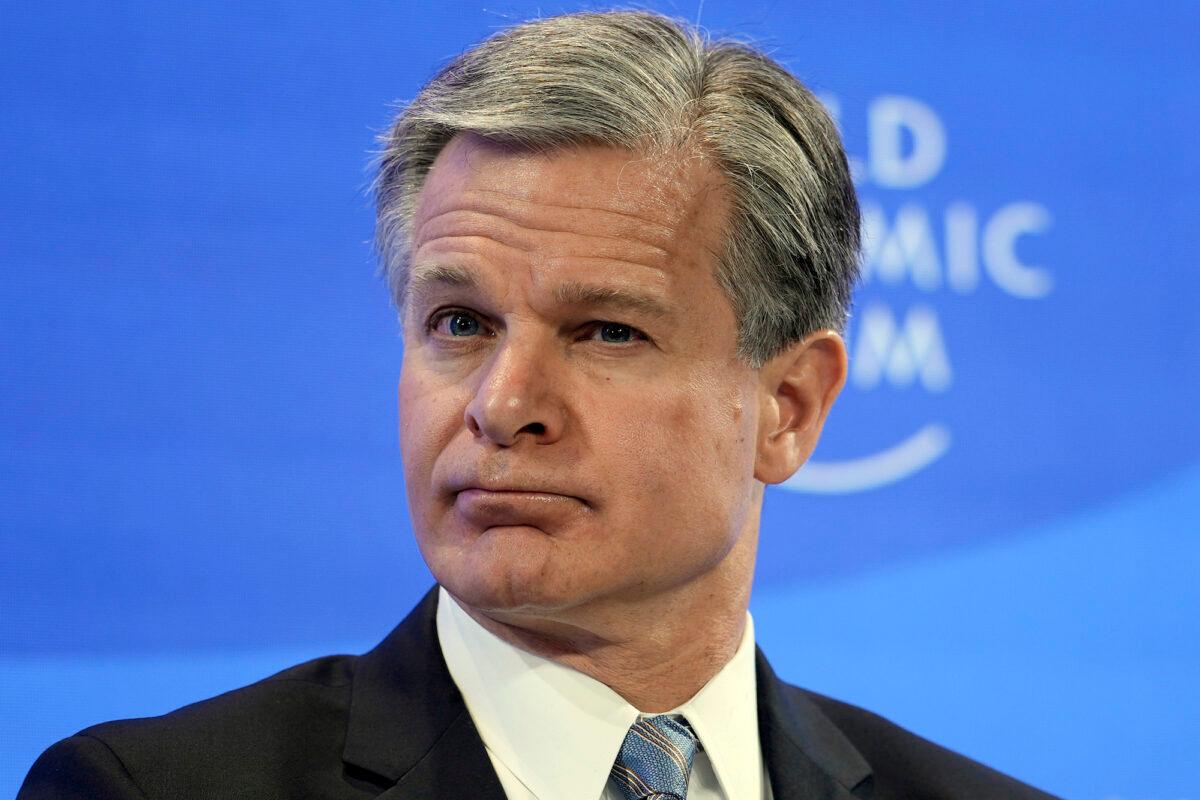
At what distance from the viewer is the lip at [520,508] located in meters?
2.13

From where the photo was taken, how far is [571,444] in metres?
2.15

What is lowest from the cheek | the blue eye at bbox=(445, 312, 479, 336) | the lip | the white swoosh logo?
the lip

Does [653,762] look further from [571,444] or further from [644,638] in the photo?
[571,444]

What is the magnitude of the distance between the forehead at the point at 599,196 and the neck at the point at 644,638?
1.71 ft

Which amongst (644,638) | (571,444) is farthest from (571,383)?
(644,638)

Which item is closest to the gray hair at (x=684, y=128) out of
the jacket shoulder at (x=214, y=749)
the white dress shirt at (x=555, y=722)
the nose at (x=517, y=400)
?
the nose at (x=517, y=400)

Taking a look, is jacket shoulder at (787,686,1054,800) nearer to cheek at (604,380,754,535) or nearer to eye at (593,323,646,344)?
cheek at (604,380,754,535)

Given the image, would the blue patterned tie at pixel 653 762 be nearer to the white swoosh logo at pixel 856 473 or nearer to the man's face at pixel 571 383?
the man's face at pixel 571 383

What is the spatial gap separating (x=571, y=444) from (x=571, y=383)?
93 millimetres

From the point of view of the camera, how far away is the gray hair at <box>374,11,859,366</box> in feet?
7.41

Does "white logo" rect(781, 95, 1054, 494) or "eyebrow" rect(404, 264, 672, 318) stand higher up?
"white logo" rect(781, 95, 1054, 494)

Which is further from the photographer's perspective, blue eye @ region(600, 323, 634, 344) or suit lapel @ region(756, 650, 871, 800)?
suit lapel @ region(756, 650, 871, 800)

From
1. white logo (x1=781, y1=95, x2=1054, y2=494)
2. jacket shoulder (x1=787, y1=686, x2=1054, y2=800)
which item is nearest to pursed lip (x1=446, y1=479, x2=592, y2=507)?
jacket shoulder (x1=787, y1=686, x2=1054, y2=800)

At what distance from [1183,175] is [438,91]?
6.57 ft
